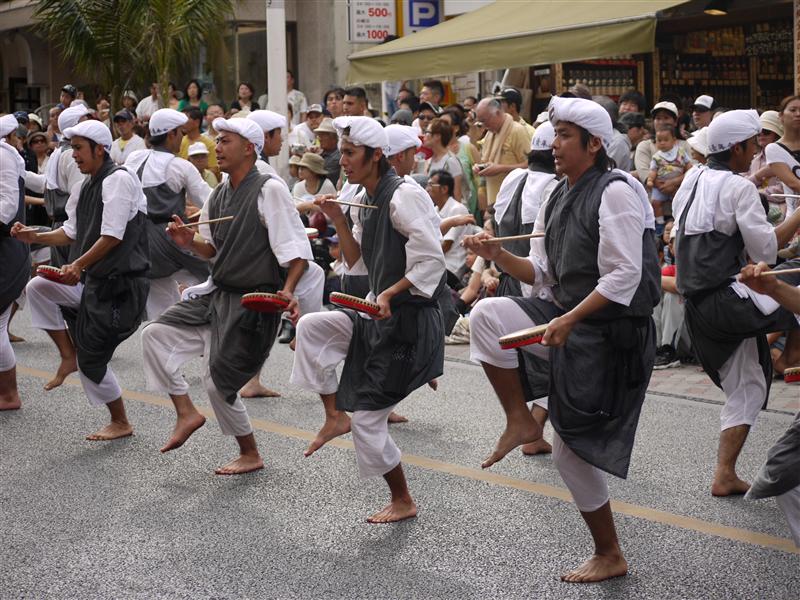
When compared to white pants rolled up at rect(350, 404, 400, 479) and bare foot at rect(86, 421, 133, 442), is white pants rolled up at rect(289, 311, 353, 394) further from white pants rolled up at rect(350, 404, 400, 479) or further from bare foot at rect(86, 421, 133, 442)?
bare foot at rect(86, 421, 133, 442)

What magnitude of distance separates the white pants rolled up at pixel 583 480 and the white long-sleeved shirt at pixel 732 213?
1.66 meters

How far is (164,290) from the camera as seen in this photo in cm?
1023

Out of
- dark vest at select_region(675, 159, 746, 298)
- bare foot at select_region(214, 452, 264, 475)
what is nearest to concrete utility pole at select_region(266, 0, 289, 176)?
bare foot at select_region(214, 452, 264, 475)

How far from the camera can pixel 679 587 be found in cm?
509

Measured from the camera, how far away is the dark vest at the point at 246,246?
22.5 feet

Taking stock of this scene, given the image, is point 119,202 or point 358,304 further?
point 119,202

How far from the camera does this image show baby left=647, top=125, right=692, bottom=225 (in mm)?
11172

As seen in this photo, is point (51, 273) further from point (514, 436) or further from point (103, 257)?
point (514, 436)

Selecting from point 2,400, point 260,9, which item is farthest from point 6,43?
point 2,400

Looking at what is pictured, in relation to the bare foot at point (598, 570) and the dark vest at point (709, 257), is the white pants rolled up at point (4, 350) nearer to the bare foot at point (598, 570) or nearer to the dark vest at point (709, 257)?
the dark vest at point (709, 257)

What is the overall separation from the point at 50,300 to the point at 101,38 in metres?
12.8

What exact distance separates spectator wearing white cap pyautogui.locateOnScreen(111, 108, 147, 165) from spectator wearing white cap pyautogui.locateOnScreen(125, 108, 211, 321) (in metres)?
4.98

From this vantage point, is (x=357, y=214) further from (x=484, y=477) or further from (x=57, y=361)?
(x=57, y=361)

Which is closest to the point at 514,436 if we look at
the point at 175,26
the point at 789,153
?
the point at 789,153
